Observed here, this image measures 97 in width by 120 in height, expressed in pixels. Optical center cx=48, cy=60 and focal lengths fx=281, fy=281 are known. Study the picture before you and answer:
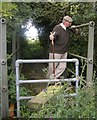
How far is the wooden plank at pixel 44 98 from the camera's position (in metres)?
2.30

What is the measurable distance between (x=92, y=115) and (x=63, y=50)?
223 cm

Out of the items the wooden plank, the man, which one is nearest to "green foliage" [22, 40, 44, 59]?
the man

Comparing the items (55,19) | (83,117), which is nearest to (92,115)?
(83,117)

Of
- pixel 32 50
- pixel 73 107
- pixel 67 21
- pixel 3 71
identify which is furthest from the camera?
pixel 32 50

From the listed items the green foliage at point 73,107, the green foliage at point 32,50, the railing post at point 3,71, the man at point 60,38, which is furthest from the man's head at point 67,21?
the green foliage at point 73,107

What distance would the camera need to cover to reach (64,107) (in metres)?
2.05

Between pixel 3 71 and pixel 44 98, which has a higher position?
pixel 3 71

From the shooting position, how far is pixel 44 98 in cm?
249

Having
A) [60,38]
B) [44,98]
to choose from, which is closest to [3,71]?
[44,98]

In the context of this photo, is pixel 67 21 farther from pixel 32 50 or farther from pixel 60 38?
pixel 32 50

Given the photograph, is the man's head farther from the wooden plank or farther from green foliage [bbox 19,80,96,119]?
green foliage [bbox 19,80,96,119]

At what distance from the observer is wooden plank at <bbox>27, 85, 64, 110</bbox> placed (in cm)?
230

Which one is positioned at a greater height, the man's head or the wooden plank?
the man's head

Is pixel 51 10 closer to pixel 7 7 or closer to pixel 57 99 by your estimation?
pixel 7 7
